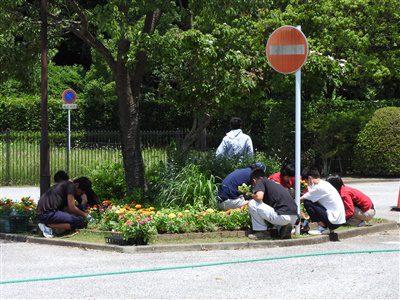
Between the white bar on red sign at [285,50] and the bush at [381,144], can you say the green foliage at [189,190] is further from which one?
the bush at [381,144]

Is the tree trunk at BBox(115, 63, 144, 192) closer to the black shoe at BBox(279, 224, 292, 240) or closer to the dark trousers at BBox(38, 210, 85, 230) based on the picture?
the dark trousers at BBox(38, 210, 85, 230)

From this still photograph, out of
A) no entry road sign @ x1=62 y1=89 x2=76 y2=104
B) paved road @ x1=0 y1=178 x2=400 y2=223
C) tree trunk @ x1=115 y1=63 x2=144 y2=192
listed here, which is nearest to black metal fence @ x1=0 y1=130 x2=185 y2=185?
paved road @ x1=0 y1=178 x2=400 y2=223

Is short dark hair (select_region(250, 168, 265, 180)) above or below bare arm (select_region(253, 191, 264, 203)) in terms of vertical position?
above

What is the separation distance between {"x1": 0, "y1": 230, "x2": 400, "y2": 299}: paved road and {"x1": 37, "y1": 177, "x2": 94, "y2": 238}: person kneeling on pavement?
584 millimetres

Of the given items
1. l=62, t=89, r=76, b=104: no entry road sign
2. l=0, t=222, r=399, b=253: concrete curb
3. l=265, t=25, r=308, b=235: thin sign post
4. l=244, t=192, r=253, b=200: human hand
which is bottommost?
l=0, t=222, r=399, b=253: concrete curb

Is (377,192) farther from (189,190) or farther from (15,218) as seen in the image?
(15,218)

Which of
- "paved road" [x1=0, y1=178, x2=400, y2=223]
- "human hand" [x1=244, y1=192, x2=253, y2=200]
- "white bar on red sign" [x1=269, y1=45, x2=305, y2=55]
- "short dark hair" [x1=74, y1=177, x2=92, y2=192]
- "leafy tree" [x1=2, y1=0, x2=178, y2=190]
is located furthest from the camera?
"paved road" [x1=0, y1=178, x2=400, y2=223]

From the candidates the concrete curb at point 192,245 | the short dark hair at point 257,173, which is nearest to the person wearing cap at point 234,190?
the short dark hair at point 257,173

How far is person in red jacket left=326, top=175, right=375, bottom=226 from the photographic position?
46.0 ft

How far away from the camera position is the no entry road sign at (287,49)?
13.2m

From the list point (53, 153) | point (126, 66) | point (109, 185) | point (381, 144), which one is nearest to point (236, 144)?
point (126, 66)

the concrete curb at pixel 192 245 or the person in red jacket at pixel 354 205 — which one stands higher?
the person in red jacket at pixel 354 205

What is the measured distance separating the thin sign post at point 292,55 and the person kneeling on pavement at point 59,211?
359 cm

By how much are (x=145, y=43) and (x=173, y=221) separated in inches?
145
